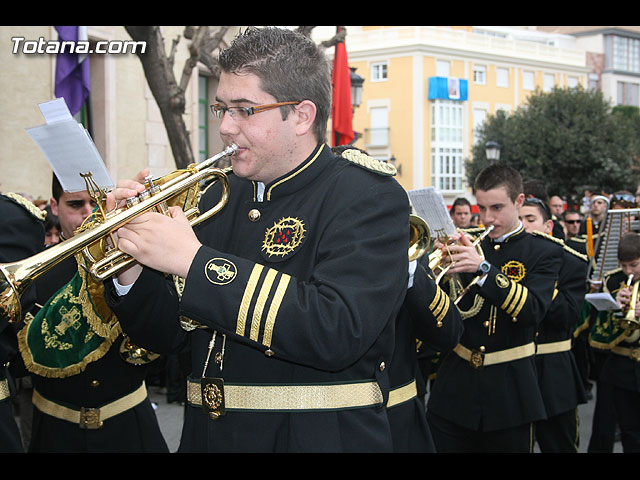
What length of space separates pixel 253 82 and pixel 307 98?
0.59 ft

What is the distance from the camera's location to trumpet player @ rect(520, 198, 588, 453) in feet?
16.4

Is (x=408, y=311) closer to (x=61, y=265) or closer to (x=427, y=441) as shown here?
(x=427, y=441)

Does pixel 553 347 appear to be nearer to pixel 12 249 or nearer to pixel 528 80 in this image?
pixel 12 249

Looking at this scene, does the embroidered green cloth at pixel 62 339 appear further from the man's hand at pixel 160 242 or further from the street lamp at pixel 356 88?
the street lamp at pixel 356 88

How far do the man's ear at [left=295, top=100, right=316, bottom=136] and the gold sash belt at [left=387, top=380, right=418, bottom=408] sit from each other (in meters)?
1.67

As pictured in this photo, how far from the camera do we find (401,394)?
143 inches

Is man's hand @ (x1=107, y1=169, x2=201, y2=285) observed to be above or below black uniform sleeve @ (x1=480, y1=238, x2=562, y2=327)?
above

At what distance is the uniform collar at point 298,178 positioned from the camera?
2.39 metres

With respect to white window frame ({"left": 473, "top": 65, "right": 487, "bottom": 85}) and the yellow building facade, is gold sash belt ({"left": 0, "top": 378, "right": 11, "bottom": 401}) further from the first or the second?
white window frame ({"left": 473, "top": 65, "right": 487, "bottom": 85})

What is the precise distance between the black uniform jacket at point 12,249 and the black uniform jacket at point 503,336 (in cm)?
260

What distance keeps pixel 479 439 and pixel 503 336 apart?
66 cm

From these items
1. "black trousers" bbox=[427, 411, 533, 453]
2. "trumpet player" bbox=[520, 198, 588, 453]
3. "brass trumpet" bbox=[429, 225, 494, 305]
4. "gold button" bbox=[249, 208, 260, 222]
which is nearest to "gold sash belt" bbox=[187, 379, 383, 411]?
"gold button" bbox=[249, 208, 260, 222]

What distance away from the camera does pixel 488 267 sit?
14.1ft

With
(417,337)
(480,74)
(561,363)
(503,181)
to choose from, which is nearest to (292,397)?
(417,337)
